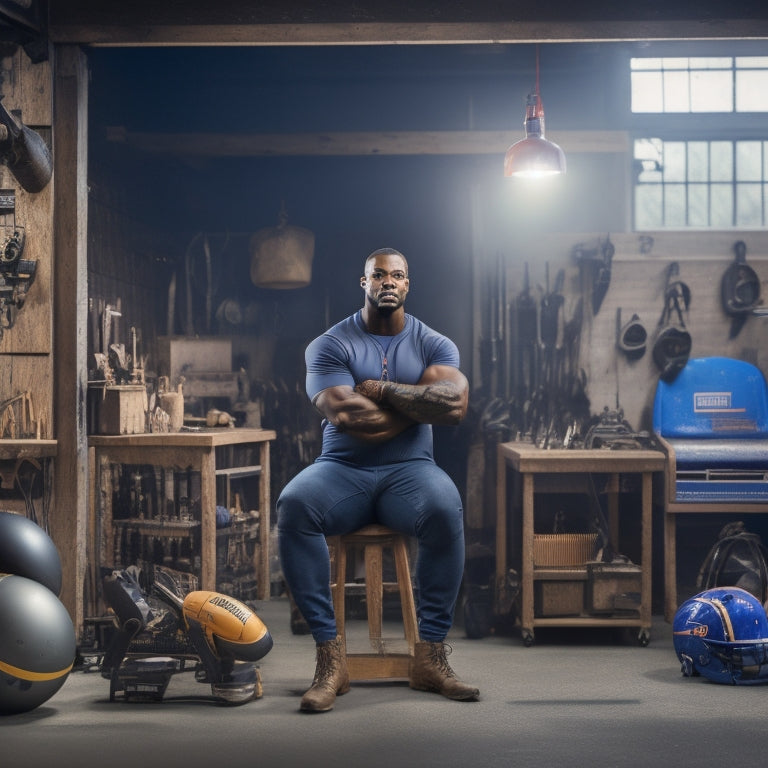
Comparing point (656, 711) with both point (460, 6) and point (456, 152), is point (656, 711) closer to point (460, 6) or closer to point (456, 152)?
point (460, 6)

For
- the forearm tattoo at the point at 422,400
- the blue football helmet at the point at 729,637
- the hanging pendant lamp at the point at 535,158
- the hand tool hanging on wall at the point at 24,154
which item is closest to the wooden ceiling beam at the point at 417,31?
the hand tool hanging on wall at the point at 24,154

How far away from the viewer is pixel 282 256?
7.20m

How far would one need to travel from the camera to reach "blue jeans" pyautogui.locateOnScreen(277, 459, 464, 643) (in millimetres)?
4344

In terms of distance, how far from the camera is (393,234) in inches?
304

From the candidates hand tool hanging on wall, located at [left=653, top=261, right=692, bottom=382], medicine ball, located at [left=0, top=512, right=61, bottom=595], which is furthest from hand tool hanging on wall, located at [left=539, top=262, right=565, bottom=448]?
medicine ball, located at [left=0, top=512, right=61, bottom=595]

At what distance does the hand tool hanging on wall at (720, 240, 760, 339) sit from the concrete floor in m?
2.53

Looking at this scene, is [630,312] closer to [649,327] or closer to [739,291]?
[649,327]

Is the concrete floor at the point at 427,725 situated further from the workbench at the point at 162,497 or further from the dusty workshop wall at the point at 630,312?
the dusty workshop wall at the point at 630,312

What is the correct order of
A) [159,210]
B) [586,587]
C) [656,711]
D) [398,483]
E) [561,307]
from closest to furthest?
[656,711]
[398,483]
[586,587]
[561,307]
[159,210]

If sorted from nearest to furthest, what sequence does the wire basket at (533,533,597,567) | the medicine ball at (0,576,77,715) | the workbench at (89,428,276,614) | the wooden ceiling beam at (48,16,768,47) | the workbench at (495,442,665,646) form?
the medicine ball at (0,576,77,715) → the wooden ceiling beam at (48,16,768,47) → the workbench at (495,442,665,646) → the wire basket at (533,533,597,567) → the workbench at (89,428,276,614)

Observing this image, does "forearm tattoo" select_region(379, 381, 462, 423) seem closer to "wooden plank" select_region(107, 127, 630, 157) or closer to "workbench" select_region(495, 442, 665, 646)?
"workbench" select_region(495, 442, 665, 646)

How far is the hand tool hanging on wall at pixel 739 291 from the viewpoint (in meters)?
6.70

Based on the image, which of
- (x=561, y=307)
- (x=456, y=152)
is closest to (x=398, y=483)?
(x=561, y=307)

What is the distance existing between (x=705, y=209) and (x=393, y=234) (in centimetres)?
216
